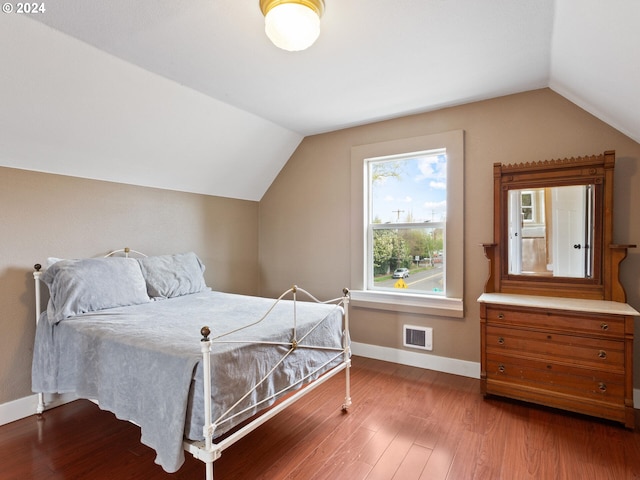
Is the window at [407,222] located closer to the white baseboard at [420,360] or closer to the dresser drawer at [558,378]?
the white baseboard at [420,360]

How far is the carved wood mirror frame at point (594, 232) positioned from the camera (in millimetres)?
2484

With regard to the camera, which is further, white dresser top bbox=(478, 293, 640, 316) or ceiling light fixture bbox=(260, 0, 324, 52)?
white dresser top bbox=(478, 293, 640, 316)

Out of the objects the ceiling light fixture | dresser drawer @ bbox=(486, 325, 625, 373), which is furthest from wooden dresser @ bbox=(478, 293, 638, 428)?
the ceiling light fixture

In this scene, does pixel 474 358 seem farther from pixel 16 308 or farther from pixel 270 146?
pixel 16 308

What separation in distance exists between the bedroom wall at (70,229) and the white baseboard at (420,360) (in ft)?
5.91

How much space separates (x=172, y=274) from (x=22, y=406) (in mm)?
1324

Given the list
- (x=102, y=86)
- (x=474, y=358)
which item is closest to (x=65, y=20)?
(x=102, y=86)

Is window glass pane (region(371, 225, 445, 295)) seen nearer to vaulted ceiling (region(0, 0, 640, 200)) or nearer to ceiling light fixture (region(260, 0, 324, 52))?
vaulted ceiling (region(0, 0, 640, 200))

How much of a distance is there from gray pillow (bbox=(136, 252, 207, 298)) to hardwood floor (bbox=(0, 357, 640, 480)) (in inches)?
38.0

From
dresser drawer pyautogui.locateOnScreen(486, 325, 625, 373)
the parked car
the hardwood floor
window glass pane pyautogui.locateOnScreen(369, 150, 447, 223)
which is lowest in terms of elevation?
the hardwood floor

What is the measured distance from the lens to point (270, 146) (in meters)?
3.81

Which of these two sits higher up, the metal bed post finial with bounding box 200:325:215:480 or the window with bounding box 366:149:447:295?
the window with bounding box 366:149:447:295

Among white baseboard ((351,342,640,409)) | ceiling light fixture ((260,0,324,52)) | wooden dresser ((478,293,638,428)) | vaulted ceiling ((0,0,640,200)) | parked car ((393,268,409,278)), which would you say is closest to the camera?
ceiling light fixture ((260,0,324,52))

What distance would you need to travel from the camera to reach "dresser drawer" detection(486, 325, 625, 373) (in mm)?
2248
